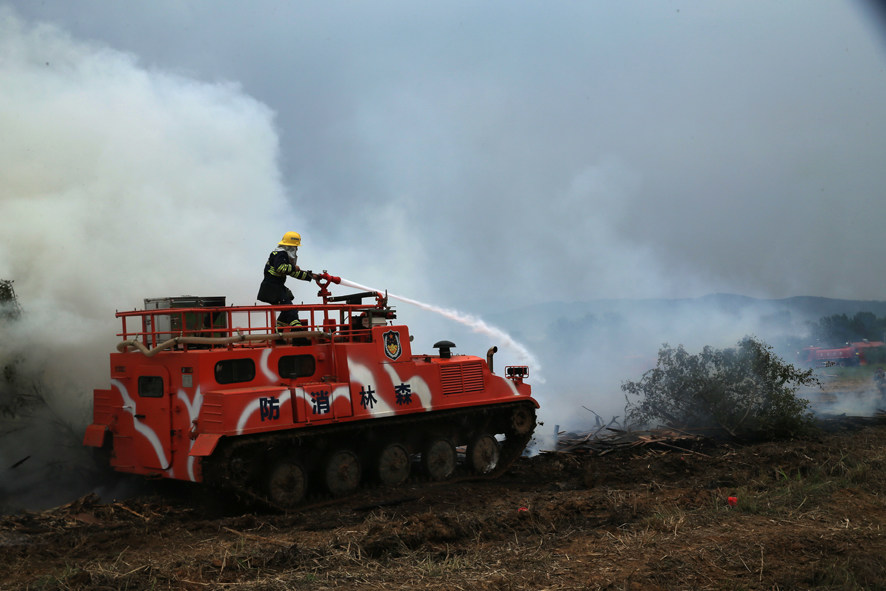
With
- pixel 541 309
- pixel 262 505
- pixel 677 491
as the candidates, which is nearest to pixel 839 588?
pixel 677 491

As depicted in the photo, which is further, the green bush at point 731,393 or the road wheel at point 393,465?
the green bush at point 731,393

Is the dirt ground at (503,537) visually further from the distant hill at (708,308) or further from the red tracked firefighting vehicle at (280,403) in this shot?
the distant hill at (708,308)

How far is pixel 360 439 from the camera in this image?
1334cm

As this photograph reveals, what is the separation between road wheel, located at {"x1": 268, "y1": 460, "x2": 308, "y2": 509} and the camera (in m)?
11.8

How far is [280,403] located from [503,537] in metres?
3.79

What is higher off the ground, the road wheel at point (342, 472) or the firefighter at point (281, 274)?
the firefighter at point (281, 274)

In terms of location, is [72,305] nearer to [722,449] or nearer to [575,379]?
[722,449]

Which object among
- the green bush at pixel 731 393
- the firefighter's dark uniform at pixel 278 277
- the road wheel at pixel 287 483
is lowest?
the road wheel at pixel 287 483

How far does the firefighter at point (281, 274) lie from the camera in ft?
45.1

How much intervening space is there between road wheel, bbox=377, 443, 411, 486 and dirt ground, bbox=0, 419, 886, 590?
35 cm

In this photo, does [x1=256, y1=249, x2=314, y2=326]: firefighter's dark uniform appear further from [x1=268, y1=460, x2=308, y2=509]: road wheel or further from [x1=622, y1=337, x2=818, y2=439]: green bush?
[x1=622, y1=337, x2=818, y2=439]: green bush

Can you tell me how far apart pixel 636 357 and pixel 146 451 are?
62.3 ft

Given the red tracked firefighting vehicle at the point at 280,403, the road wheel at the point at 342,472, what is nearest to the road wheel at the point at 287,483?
the red tracked firefighting vehicle at the point at 280,403

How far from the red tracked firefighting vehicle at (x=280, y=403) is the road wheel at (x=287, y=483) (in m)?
0.01
